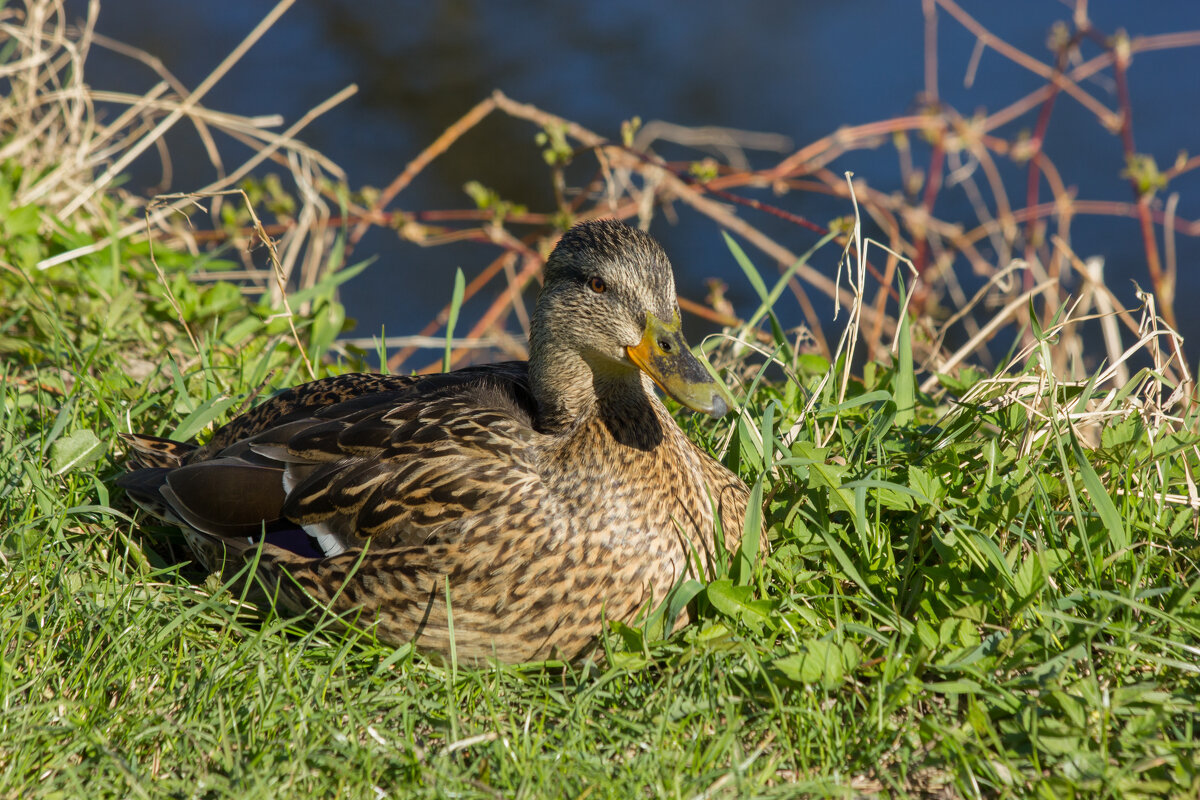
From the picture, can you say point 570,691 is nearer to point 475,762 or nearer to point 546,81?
point 475,762

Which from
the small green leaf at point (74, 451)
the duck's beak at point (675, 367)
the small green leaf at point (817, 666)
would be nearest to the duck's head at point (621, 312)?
the duck's beak at point (675, 367)

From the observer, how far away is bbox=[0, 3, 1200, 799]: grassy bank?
2270 millimetres

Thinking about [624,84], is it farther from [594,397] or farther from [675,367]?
[675,367]

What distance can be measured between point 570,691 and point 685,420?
52.6 inches

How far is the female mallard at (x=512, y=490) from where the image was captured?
2695 mm

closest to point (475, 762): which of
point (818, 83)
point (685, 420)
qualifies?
point (685, 420)

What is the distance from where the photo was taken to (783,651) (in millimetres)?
2580

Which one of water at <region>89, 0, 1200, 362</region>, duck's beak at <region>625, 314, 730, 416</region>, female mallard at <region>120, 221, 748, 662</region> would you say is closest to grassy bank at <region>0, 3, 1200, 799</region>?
female mallard at <region>120, 221, 748, 662</region>

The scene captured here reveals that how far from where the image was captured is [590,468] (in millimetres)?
2824

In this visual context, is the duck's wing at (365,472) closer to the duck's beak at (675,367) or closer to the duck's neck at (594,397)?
the duck's neck at (594,397)

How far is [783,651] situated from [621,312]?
894 millimetres

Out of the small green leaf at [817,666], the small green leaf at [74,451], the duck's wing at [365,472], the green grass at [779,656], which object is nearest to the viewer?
the green grass at [779,656]

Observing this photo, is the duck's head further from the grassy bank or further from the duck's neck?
the grassy bank

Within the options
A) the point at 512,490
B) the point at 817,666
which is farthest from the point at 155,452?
the point at 817,666
